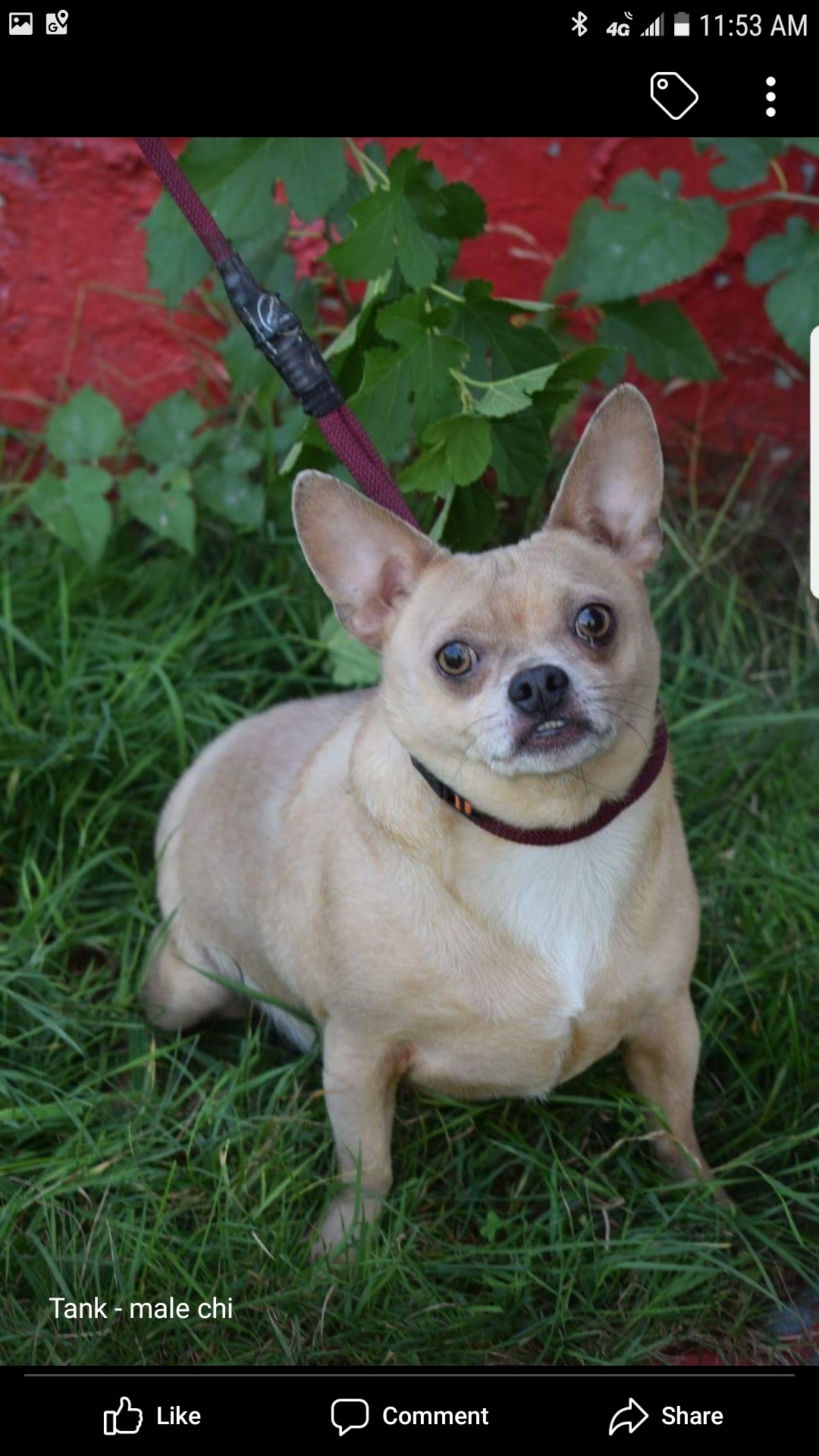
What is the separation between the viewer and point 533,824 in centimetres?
211

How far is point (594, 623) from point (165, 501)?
1.61 metres

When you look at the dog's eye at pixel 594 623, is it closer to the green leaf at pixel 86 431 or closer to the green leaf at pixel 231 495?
the green leaf at pixel 231 495

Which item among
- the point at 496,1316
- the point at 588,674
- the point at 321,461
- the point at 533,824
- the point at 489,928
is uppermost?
the point at 321,461

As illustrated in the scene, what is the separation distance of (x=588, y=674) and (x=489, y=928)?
1.41ft

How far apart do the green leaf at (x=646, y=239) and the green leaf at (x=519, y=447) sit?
536 millimetres

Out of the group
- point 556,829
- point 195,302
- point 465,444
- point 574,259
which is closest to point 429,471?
point 465,444

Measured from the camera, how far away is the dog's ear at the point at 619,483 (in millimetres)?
2117

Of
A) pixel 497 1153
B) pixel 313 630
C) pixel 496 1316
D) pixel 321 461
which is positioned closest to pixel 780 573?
pixel 313 630

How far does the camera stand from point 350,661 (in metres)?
3.22

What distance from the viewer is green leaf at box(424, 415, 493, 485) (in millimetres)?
2434
